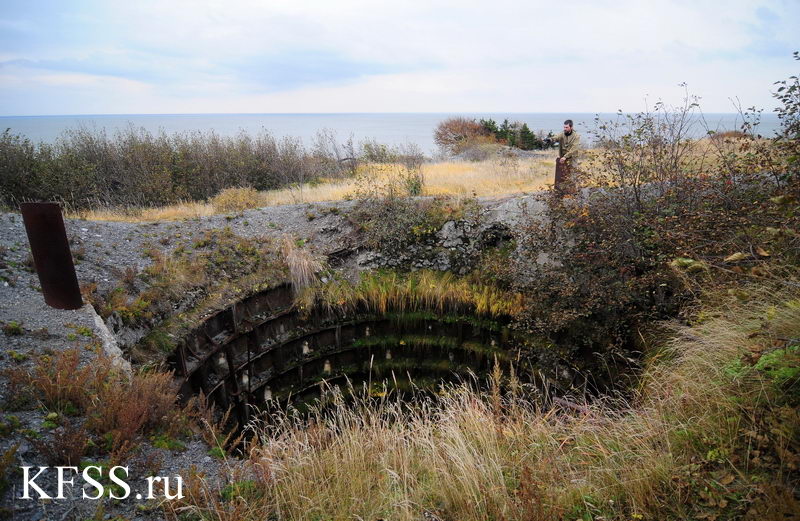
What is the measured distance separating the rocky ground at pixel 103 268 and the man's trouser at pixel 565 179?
2.73 ft

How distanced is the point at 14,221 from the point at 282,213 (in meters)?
5.67

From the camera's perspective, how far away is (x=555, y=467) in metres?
3.43

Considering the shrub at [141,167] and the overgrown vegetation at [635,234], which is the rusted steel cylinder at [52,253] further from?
the shrub at [141,167]

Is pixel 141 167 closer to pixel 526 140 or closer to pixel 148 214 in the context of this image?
pixel 148 214

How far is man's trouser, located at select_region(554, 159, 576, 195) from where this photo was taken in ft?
28.2

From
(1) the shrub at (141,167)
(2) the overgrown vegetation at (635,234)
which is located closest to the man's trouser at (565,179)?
(2) the overgrown vegetation at (635,234)

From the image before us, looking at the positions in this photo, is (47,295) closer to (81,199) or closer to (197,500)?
(197,500)

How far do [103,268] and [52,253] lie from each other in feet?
8.38

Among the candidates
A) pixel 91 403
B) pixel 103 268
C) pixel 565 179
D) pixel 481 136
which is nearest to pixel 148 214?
pixel 103 268

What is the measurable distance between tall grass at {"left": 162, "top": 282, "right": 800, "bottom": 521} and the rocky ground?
0.79 meters

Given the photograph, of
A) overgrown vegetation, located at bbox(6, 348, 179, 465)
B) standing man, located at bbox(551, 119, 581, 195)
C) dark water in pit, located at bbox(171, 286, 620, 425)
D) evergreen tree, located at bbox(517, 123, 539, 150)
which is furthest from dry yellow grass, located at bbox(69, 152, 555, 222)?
evergreen tree, located at bbox(517, 123, 539, 150)

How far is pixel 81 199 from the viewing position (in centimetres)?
1511

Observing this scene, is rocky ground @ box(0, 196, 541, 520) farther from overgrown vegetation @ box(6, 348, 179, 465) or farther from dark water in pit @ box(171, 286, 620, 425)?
dark water in pit @ box(171, 286, 620, 425)

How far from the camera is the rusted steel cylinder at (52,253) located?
5.26 m
